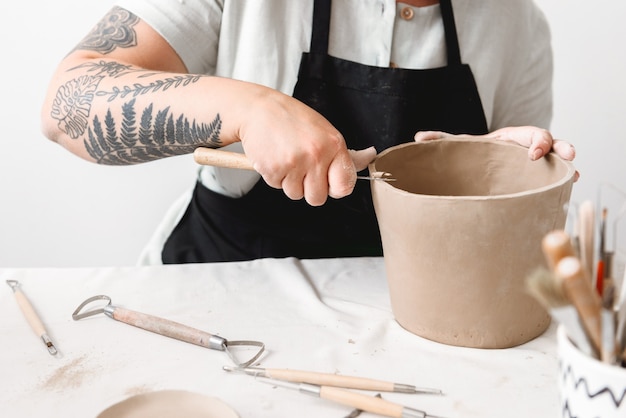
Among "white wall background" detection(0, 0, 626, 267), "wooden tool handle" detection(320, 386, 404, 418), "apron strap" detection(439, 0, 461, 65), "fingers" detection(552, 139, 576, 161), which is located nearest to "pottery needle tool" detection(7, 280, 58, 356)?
"wooden tool handle" detection(320, 386, 404, 418)

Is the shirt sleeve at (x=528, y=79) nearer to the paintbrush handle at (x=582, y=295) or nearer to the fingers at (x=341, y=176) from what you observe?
the fingers at (x=341, y=176)

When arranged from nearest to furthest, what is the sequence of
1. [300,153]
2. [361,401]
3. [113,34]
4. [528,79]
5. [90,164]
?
[361,401], [300,153], [113,34], [528,79], [90,164]

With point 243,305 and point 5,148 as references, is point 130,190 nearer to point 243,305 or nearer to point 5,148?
point 5,148

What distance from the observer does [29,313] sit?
2.95ft

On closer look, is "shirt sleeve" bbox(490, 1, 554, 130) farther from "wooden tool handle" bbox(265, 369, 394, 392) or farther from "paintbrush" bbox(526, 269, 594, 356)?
"paintbrush" bbox(526, 269, 594, 356)

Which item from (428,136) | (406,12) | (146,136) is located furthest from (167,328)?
(406,12)

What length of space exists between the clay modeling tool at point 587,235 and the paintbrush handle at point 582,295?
28 mm

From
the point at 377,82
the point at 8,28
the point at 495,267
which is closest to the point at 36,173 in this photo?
the point at 8,28

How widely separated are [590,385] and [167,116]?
0.66 m

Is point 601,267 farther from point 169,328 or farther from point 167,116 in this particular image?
point 167,116

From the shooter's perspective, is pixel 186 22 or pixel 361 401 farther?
pixel 186 22

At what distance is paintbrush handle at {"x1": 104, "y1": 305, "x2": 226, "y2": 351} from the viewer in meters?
0.83

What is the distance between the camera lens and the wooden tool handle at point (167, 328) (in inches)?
32.6

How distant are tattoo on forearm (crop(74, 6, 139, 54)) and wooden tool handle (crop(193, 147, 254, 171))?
0.91 ft
